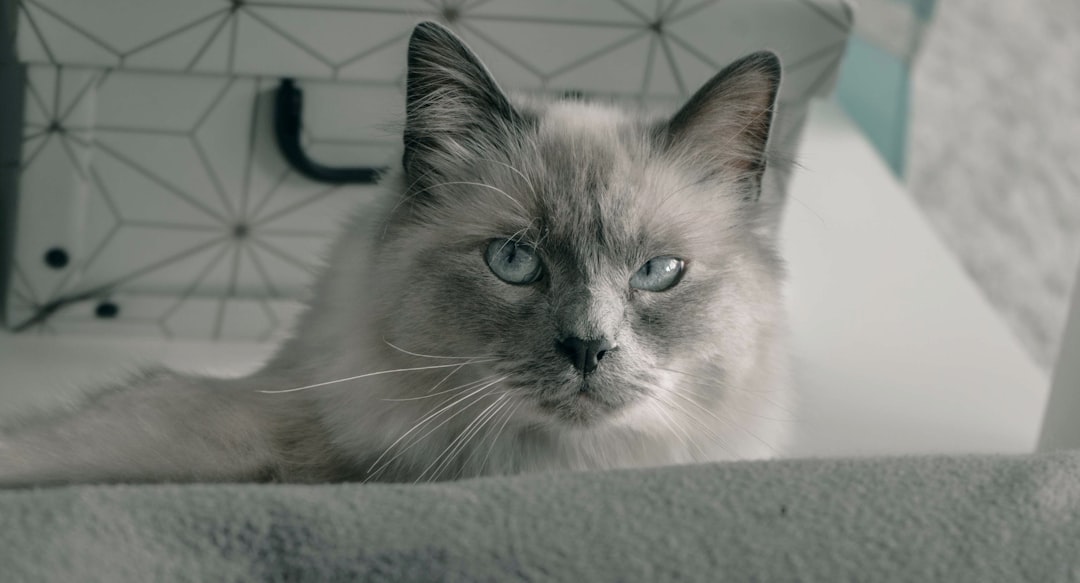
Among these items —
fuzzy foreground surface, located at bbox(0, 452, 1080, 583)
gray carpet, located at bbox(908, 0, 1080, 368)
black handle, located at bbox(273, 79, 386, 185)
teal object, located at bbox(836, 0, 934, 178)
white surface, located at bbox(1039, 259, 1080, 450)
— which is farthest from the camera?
gray carpet, located at bbox(908, 0, 1080, 368)

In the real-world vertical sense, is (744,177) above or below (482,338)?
above

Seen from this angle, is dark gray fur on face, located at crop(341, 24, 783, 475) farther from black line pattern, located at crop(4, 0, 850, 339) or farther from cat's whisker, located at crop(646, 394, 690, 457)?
black line pattern, located at crop(4, 0, 850, 339)

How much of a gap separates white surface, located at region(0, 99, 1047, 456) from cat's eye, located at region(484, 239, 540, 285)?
1.17 feet

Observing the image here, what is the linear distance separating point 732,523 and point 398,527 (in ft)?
0.60

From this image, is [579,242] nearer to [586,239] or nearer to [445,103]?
[586,239]

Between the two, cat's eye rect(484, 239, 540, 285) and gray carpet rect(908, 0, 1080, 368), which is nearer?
cat's eye rect(484, 239, 540, 285)

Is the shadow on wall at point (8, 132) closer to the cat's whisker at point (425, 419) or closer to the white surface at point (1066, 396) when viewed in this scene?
the cat's whisker at point (425, 419)

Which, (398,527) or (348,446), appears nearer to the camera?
(398,527)

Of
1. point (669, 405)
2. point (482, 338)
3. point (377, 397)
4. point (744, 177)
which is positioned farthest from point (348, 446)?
point (744, 177)

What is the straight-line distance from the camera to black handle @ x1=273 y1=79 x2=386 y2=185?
110 cm

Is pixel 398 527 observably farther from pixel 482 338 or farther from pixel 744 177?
pixel 744 177

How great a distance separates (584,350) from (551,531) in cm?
17

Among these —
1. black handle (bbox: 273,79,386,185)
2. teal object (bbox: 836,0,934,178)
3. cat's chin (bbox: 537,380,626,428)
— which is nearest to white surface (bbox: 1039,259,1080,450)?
cat's chin (bbox: 537,380,626,428)

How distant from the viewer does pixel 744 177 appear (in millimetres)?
879
